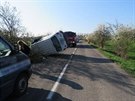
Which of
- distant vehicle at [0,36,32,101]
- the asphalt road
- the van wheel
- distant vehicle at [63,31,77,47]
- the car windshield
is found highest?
the car windshield

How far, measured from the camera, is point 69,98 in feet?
28.2

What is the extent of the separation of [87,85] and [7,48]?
3.69 meters

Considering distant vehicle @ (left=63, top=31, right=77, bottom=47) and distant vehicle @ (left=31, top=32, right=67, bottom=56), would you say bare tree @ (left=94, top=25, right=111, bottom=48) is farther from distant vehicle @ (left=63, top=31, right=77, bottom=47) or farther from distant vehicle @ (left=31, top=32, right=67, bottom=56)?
distant vehicle @ (left=31, top=32, right=67, bottom=56)

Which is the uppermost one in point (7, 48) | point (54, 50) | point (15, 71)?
point (7, 48)

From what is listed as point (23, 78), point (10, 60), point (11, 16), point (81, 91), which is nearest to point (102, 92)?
point (81, 91)

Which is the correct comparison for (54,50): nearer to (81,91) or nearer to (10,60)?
(81,91)

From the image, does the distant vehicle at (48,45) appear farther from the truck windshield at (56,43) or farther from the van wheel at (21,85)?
the van wheel at (21,85)

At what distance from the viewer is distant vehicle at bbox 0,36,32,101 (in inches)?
288

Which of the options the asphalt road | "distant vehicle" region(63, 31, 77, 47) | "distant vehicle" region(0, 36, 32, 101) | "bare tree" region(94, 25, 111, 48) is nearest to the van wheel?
"distant vehicle" region(0, 36, 32, 101)

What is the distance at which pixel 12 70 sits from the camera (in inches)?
310

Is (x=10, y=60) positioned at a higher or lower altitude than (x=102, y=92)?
higher

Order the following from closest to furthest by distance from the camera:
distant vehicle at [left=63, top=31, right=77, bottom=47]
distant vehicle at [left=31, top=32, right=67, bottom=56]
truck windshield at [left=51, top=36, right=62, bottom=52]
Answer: distant vehicle at [left=31, top=32, right=67, bottom=56] → truck windshield at [left=51, top=36, right=62, bottom=52] → distant vehicle at [left=63, top=31, right=77, bottom=47]

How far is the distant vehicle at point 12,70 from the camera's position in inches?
288

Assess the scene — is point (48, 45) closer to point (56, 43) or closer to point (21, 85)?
point (56, 43)
